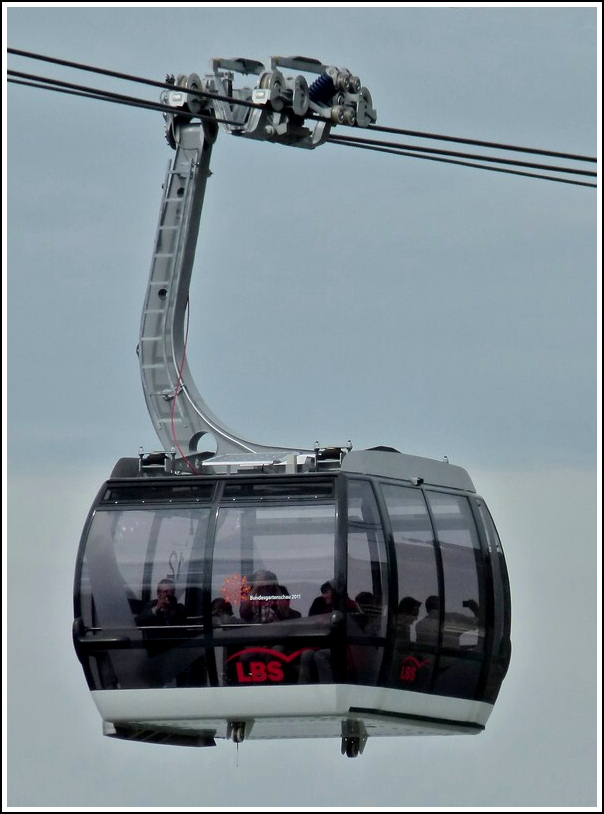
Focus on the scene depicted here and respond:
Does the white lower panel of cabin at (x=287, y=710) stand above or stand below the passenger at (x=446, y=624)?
below

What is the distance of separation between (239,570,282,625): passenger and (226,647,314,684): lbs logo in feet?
0.93

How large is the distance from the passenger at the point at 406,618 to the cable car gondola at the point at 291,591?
19 mm

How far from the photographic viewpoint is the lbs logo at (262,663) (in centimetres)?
2211

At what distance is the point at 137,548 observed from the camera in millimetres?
22688

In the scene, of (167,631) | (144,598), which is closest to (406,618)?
(167,631)

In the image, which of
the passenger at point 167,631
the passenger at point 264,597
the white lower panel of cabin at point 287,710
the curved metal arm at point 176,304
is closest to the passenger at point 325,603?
the passenger at point 264,597

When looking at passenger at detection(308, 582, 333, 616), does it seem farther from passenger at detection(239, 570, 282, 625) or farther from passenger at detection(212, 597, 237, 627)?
passenger at detection(212, 597, 237, 627)

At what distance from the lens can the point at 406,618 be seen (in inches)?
878

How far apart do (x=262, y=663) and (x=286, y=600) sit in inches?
25.0

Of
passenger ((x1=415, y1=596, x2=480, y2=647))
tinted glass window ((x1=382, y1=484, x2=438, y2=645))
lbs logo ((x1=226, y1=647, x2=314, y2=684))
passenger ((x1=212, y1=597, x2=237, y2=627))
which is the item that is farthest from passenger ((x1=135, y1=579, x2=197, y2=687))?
passenger ((x1=415, y1=596, x2=480, y2=647))

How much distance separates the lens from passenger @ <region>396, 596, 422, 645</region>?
22.2 metres

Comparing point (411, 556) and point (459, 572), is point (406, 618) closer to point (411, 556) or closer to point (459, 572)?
point (411, 556)

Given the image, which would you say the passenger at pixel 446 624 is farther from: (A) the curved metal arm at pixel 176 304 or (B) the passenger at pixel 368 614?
(A) the curved metal arm at pixel 176 304

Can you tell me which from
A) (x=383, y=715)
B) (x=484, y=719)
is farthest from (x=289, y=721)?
(x=484, y=719)
